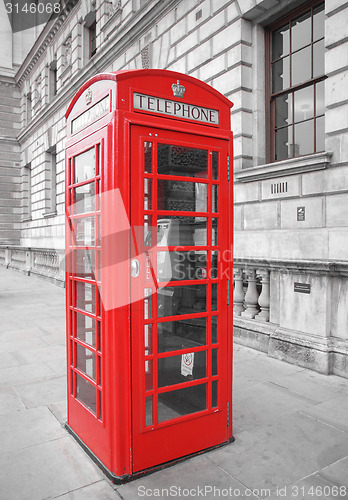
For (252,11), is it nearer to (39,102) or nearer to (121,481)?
(121,481)

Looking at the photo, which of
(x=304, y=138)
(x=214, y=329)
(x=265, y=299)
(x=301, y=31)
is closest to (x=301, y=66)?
(x=301, y=31)

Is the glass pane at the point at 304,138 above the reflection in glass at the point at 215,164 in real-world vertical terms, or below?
above

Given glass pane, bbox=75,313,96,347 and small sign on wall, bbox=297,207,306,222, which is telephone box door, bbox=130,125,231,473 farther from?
small sign on wall, bbox=297,207,306,222

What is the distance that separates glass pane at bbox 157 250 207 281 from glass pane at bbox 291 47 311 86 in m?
5.59

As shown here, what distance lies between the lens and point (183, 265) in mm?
2918

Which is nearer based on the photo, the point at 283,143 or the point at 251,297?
the point at 251,297

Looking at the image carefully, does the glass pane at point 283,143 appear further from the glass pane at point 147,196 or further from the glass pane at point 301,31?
the glass pane at point 147,196

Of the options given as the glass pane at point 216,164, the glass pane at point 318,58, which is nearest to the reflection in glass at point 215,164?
the glass pane at point 216,164

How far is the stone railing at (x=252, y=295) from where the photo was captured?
563 cm

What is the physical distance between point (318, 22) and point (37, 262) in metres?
12.9

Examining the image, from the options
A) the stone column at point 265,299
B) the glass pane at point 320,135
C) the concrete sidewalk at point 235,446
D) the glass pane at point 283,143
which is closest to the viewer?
the concrete sidewalk at point 235,446

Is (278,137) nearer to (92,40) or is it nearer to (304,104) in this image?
(304,104)

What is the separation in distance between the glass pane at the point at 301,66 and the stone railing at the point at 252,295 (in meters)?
3.74

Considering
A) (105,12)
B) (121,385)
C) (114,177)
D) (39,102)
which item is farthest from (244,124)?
(39,102)
